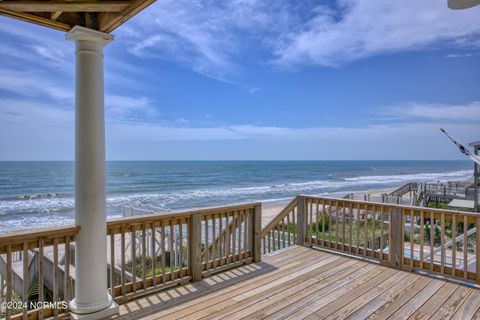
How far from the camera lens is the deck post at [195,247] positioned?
322cm

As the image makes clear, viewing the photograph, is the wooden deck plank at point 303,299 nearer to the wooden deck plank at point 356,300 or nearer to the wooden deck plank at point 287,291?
the wooden deck plank at point 287,291

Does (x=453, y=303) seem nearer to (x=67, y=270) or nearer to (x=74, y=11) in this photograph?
(x=67, y=270)

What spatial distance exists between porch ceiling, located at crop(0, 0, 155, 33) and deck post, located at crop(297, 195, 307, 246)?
11.8 ft

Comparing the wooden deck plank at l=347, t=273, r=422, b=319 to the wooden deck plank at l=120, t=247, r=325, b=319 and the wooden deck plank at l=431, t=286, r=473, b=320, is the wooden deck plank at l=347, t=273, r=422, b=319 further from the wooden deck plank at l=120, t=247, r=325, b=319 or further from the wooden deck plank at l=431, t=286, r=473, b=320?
the wooden deck plank at l=120, t=247, r=325, b=319

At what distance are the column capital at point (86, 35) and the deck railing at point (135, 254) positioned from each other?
1566mm

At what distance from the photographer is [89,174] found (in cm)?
234

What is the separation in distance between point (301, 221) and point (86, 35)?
3851mm

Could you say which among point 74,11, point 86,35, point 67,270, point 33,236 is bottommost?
point 67,270

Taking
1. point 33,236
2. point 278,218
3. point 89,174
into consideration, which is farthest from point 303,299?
point 33,236

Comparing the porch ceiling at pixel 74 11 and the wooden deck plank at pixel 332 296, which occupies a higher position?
the porch ceiling at pixel 74 11

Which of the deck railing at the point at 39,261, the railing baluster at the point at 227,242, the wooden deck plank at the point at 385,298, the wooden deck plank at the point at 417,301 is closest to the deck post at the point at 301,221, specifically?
the railing baluster at the point at 227,242

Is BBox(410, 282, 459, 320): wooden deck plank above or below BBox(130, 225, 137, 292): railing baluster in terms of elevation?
below

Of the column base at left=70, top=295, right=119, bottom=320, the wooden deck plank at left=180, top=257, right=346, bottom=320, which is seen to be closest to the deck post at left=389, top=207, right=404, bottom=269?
the wooden deck plank at left=180, top=257, right=346, bottom=320

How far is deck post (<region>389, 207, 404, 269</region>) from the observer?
3.63 metres
